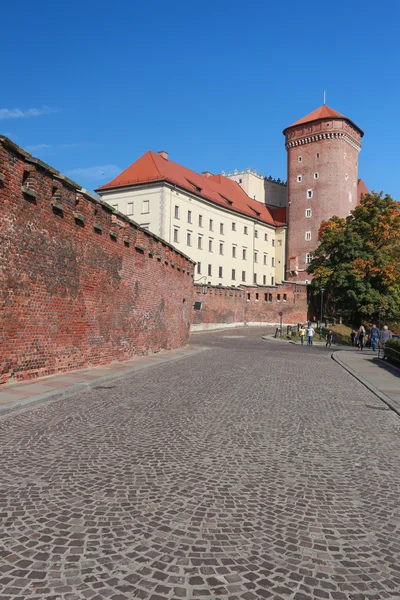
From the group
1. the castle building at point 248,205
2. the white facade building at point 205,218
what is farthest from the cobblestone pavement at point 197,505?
the castle building at point 248,205

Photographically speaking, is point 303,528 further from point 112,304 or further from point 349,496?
point 112,304

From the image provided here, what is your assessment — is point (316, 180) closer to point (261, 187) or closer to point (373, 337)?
point (261, 187)

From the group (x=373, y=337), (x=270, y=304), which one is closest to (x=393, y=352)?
(x=373, y=337)

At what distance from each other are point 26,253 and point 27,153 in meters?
2.11

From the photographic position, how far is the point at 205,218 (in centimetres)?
6762

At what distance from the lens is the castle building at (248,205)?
201ft

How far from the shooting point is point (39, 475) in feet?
16.7

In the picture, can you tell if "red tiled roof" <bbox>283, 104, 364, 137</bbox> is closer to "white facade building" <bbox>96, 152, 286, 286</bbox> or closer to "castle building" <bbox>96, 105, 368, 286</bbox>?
"castle building" <bbox>96, 105, 368, 286</bbox>

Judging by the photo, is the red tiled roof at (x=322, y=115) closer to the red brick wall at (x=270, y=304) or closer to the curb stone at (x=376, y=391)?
the red brick wall at (x=270, y=304)

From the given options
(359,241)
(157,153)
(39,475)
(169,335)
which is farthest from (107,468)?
(157,153)

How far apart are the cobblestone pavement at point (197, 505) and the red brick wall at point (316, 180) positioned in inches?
2635

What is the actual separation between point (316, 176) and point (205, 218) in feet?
59.7

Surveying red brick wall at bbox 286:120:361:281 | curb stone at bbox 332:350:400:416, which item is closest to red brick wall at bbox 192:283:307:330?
red brick wall at bbox 286:120:361:281

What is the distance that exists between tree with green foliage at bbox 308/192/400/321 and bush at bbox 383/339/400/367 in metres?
25.4
